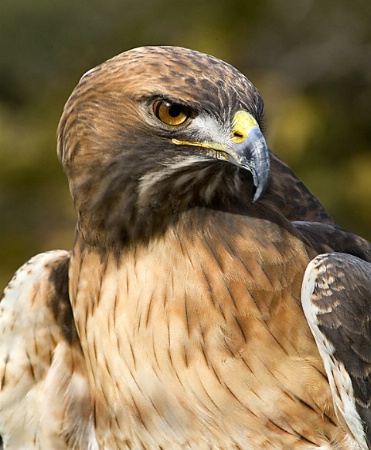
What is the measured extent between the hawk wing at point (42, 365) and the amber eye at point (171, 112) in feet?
3.84

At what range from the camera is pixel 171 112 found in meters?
3.63

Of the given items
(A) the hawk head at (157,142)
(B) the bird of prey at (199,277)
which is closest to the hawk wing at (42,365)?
(B) the bird of prey at (199,277)

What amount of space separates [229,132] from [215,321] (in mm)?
825

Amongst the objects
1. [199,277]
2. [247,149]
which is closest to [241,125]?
[247,149]

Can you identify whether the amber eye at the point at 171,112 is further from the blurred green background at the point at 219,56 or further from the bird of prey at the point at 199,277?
the blurred green background at the point at 219,56

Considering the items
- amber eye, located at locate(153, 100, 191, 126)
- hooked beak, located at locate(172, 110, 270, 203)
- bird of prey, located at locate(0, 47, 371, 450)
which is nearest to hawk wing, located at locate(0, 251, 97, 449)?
bird of prey, located at locate(0, 47, 371, 450)

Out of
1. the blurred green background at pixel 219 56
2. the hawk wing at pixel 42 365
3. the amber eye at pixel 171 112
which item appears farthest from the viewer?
the blurred green background at pixel 219 56

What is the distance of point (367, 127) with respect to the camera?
385 inches

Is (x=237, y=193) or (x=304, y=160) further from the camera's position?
(x=304, y=160)

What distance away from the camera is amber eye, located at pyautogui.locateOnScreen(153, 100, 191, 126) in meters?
→ 3.60

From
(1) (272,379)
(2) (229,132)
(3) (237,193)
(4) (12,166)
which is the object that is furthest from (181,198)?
(4) (12,166)

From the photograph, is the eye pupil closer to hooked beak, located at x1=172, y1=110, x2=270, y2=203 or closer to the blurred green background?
hooked beak, located at x1=172, y1=110, x2=270, y2=203

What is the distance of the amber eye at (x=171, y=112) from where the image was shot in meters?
3.60

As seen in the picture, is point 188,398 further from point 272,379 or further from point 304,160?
point 304,160
